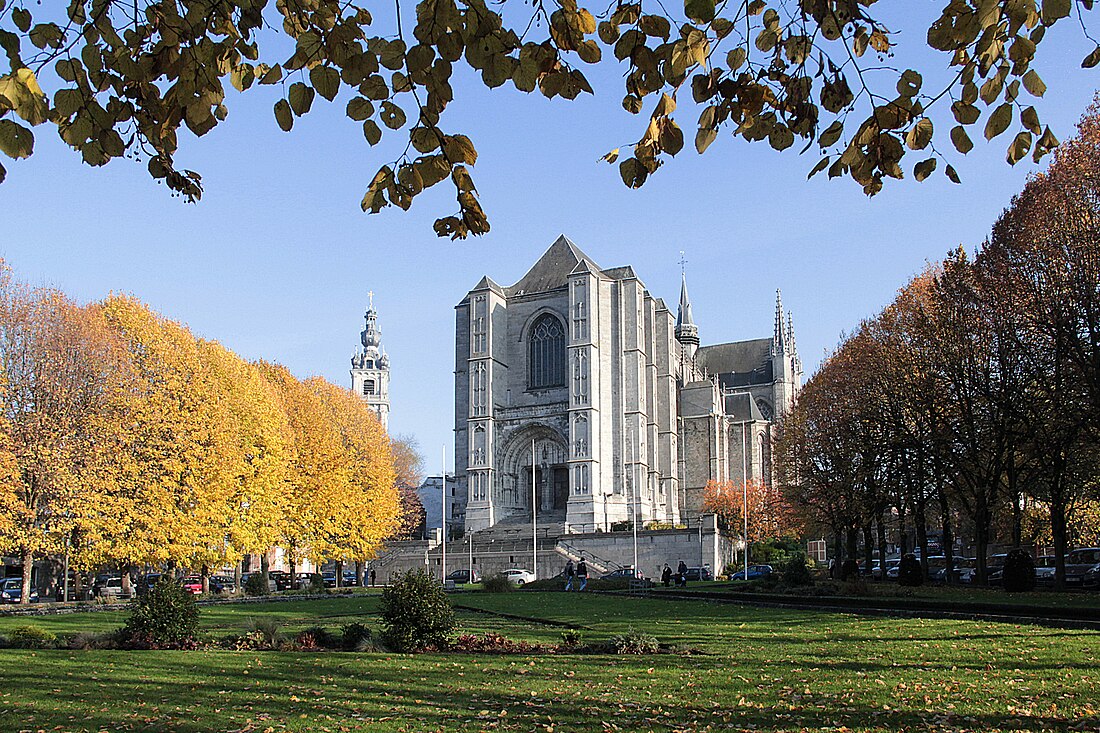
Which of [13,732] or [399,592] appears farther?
[399,592]

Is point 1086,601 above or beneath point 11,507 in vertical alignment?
beneath

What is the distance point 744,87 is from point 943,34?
0.96m

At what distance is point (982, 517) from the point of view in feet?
107

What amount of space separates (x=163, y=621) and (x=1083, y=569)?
36.2m

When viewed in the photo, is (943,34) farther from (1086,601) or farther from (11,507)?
(11,507)

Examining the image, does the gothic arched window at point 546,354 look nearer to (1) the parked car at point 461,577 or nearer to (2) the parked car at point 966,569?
(1) the parked car at point 461,577

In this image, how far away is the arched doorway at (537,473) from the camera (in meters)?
69.4

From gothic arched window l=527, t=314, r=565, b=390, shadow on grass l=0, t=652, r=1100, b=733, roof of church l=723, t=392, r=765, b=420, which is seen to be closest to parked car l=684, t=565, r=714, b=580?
gothic arched window l=527, t=314, r=565, b=390

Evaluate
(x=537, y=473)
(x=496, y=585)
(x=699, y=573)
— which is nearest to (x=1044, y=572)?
(x=699, y=573)

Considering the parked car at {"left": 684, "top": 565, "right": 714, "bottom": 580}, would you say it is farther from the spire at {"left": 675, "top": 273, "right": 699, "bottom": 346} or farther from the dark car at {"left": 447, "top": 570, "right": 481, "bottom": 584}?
the spire at {"left": 675, "top": 273, "right": 699, "bottom": 346}

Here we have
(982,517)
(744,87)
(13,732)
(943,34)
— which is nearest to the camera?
(943,34)

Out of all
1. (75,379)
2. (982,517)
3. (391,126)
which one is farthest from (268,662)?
(982,517)

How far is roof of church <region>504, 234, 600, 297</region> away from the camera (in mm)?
74625

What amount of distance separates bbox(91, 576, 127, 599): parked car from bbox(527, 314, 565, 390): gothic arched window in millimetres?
30362
